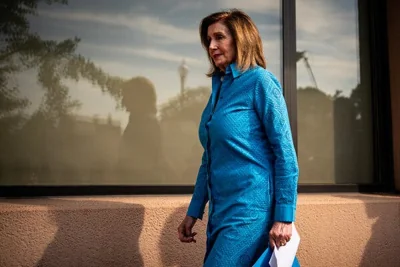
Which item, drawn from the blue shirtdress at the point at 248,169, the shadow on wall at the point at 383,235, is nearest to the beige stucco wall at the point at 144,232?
the shadow on wall at the point at 383,235

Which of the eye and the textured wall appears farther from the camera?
the textured wall

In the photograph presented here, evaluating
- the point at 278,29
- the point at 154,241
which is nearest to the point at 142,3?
the point at 278,29

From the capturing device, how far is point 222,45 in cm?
163

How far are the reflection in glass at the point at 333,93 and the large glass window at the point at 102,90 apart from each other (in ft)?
1.39

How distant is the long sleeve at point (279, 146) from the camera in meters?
1.39

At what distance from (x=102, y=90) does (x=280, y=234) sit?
2.17 meters

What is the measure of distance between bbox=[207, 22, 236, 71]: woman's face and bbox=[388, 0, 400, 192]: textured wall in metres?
2.37

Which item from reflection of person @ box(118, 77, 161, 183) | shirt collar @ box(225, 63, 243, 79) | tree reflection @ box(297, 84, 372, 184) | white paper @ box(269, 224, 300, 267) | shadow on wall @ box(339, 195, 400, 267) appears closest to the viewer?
white paper @ box(269, 224, 300, 267)

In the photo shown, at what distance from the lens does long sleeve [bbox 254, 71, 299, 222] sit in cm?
139

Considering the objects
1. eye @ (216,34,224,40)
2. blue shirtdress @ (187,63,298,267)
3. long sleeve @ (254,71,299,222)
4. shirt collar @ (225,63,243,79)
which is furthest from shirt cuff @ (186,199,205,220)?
eye @ (216,34,224,40)

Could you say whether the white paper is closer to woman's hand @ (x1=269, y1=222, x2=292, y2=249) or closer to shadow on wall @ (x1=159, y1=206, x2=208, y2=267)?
woman's hand @ (x1=269, y1=222, x2=292, y2=249)

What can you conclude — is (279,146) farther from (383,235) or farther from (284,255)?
(383,235)

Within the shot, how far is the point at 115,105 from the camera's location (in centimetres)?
312

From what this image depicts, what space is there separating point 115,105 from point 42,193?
2.88 ft
